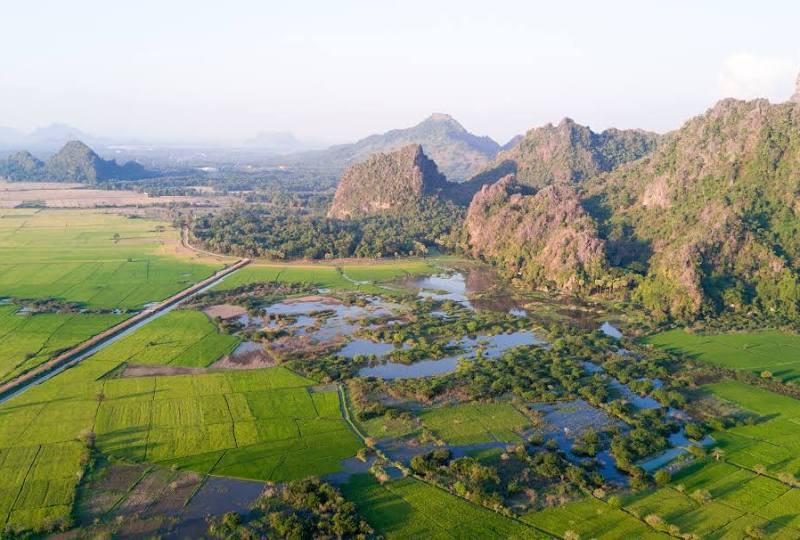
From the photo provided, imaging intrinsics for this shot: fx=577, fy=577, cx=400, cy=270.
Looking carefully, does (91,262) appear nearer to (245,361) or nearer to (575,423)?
(245,361)

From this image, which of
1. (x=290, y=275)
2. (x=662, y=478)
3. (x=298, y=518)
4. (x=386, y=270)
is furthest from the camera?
(x=386, y=270)

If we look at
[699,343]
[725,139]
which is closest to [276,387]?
[699,343]

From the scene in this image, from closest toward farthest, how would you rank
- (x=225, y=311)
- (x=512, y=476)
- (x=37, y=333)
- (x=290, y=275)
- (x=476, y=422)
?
(x=512, y=476) < (x=476, y=422) < (x=37, y=333) < (x=225, y=311) < (x=290, y=275)

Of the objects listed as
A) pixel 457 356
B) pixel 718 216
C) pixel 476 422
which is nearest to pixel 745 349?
pixel 718 216

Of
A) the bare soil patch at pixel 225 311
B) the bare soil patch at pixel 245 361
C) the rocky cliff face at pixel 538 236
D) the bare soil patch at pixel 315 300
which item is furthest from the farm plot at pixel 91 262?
the rocky cliff face at pixel 538 236

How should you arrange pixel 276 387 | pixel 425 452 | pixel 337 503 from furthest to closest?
pixel 276 387 < pixel 425 452 < pixel 337 503

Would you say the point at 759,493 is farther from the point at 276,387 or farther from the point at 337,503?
the point at 276,387

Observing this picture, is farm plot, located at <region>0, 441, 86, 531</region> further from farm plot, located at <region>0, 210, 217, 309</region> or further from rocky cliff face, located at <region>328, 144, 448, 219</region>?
rocky cliff face, located at <region>328, 144, 448, 219</region>
